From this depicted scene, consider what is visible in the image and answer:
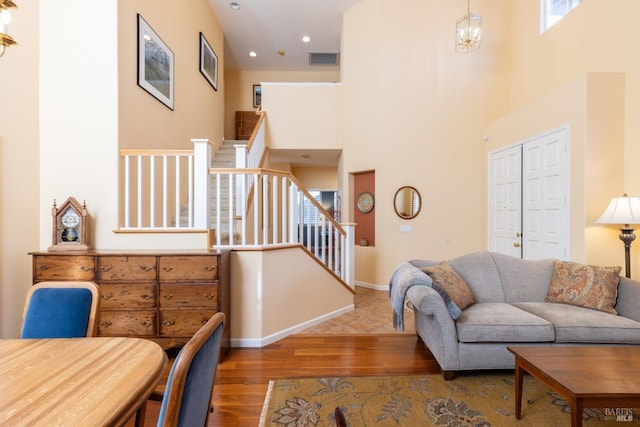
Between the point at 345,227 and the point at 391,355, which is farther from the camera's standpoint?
the point at 345,227

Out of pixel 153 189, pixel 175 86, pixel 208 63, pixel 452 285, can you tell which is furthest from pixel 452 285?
pixel 208 63

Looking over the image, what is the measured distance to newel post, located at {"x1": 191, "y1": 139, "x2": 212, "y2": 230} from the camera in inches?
119

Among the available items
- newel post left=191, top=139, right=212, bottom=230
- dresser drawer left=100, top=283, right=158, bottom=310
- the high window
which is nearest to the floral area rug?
dresser drawer left=100, top=283, right=158, bottom=310

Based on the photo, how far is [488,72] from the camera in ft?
18.8

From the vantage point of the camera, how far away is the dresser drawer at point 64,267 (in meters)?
2.77

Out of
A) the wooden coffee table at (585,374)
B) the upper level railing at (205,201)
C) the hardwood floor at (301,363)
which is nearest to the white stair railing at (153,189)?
the upper level railing at (205,201)

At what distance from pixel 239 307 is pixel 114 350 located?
1.95 meters

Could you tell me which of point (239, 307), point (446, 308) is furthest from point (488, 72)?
point (239, 307)

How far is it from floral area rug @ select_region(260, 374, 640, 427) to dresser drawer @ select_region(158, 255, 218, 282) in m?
1.09

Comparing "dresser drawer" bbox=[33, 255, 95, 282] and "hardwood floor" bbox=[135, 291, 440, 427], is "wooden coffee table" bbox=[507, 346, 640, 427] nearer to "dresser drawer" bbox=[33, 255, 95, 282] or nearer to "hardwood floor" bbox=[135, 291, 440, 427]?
Answer: "hardwood floor" bbox=[135, 291, 440, 427]

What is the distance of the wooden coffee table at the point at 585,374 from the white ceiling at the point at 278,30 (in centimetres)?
659

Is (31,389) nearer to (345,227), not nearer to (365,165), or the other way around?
(345,227)
